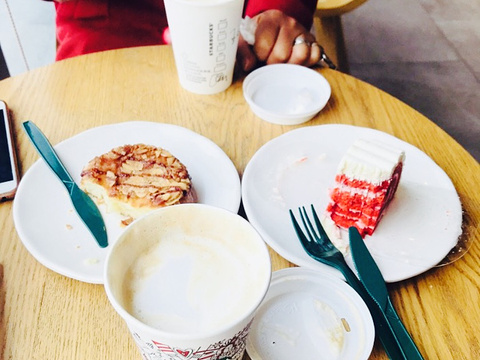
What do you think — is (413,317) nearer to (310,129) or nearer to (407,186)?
(407,186)

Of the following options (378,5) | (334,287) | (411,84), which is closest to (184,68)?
(334,287)

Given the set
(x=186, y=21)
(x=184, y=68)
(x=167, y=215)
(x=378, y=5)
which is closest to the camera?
(x=167, y=215)

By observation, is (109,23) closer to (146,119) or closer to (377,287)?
(146,119)

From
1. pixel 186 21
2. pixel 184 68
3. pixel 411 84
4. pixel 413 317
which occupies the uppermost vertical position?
pixel 186 21

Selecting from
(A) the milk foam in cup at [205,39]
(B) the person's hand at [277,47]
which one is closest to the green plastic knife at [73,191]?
(A) the milk foam in cup at [205,39]

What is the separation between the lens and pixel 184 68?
958mm

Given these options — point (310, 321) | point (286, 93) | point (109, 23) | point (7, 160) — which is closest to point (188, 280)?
point (310, 321)

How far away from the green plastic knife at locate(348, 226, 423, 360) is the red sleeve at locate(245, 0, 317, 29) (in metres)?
0.72

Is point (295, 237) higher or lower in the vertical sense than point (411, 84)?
higher

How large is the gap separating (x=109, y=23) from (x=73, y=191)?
2.45ft

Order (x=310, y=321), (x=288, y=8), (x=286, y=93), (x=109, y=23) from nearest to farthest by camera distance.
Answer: (x=310, y=321) < (x=286, y=93) < (x=288, y=8) < (x=109, y=23)

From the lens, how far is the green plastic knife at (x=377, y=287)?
55cm

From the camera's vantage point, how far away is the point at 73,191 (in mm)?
744

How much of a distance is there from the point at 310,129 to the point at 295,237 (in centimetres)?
27
